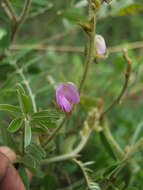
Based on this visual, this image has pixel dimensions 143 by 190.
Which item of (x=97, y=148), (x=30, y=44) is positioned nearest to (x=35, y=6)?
(x=30, y=44)

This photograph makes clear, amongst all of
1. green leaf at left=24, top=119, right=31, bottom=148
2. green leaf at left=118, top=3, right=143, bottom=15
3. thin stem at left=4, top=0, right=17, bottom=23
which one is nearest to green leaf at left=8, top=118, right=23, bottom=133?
green leaf at left=24, top=119, right=31, bottom=148

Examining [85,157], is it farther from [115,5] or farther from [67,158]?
[115,5]

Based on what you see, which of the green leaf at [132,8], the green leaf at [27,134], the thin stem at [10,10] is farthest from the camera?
the green leaf at [132,8]

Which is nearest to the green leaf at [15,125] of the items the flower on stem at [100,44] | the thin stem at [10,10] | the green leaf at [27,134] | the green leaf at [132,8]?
the green leaf at [27,134]

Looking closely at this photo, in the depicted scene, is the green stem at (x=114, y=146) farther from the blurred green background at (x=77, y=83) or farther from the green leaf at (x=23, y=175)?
the green leaf at (x=23, y=175)

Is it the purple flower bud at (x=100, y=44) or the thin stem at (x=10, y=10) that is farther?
the thin stem at (x=10, y=10)

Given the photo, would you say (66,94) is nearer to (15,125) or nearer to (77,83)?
(15,125)

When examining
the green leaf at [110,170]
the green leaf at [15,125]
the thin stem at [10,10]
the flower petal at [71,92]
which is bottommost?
the green leaf at [110,170]
